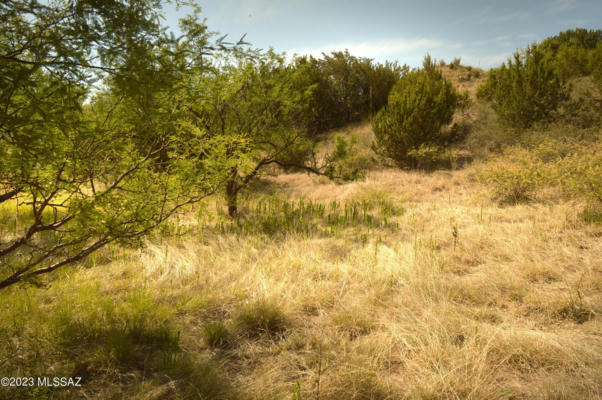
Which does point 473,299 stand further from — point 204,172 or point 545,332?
point 204,172

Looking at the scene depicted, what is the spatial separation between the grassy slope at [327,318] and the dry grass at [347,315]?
1 centimetres

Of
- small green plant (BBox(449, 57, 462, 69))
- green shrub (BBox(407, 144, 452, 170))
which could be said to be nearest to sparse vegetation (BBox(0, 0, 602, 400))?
green shrub (BBox(407, 144, 452, 170))

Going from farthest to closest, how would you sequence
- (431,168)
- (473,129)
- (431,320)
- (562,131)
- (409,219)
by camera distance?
(473,129) → (431,168) → (562,131) → (409,219) → (431,320)

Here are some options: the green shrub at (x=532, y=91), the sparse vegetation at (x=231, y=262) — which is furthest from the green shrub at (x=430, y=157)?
the sparse vegetation at (x=231, y=262)

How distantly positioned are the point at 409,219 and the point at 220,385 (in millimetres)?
3871

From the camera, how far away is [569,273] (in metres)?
2.78

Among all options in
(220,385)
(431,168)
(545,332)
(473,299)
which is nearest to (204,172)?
(220,385)

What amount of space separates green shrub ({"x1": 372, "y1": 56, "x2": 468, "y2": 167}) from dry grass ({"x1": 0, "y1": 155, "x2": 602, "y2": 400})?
15.6 ft

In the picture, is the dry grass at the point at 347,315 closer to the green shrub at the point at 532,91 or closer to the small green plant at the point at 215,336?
the small green plant at the point at 215,336

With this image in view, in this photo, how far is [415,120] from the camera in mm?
8367

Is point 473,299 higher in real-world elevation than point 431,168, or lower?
lower

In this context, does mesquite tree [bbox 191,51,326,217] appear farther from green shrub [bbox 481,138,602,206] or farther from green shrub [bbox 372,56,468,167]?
green shrub [bbox 372,56,468,167]

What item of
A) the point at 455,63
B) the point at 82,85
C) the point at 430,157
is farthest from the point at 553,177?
the point at 455,63

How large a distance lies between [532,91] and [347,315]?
8.87 meters
